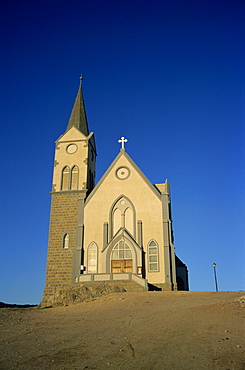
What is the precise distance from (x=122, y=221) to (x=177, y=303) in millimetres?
15479

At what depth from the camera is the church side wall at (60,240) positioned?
3247 cm

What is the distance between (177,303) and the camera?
60.0ft

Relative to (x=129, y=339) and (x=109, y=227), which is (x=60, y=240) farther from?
(x=129, y=339)

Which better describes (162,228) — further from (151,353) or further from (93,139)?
(151,353)

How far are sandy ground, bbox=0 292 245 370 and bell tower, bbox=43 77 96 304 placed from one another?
16.0 metres

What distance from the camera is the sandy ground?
29.3ft

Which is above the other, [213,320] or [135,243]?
[135,243]

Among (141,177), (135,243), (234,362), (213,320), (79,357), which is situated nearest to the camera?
(234,362)

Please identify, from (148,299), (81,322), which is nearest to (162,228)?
(148,299)

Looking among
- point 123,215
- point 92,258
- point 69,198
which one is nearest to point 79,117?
point 69,198

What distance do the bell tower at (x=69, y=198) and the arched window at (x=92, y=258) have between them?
0.92 meters

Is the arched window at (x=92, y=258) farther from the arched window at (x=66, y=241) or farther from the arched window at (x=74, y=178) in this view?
the arched window at (x=74, y=178)

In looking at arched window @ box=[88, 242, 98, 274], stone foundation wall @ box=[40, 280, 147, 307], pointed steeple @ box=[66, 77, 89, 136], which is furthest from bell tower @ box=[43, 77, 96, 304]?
stone foundation wall @ box=[40, 280, 147, 307]

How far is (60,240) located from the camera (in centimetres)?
3400
